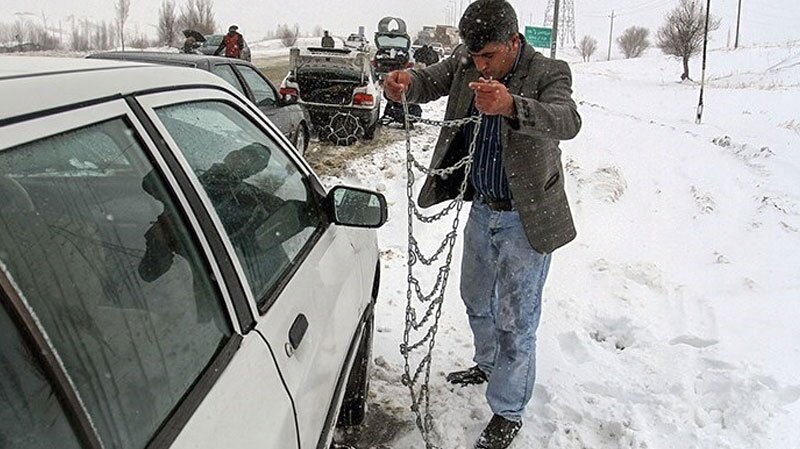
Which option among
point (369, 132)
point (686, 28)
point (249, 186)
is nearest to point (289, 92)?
point (369, 132)

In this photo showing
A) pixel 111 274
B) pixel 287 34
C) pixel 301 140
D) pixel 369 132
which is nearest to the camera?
pixel 111 274

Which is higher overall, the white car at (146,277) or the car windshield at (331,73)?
the car windshield at (331,73)

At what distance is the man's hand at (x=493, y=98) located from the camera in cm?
232

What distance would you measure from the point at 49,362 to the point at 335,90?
Answer: 33.3 feet

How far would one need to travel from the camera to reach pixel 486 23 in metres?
2.58

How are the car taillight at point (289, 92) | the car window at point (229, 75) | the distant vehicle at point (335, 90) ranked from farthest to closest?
the distant vehicle at point (335, 90)
the car taillight at point (289, 92)
the car window at point (229, 75)

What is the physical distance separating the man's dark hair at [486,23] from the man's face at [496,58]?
1.0 inches

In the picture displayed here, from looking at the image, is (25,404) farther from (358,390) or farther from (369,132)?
(369,132)

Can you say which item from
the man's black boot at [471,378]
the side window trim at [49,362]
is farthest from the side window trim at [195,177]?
the man's black boot at [471,378]

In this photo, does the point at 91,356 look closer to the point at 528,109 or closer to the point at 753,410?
the point at 528,109

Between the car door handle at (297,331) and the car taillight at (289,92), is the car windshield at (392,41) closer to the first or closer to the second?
the car taillight at (289,92)

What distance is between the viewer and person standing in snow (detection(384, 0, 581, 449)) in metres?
2.58

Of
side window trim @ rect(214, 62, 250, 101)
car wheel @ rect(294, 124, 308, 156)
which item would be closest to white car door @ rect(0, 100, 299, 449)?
side window trim @ rect(214, 62, 250, 101)

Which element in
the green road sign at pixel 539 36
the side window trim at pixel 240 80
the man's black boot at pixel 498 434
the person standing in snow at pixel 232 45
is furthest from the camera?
the green road sign at pixel 539 36
